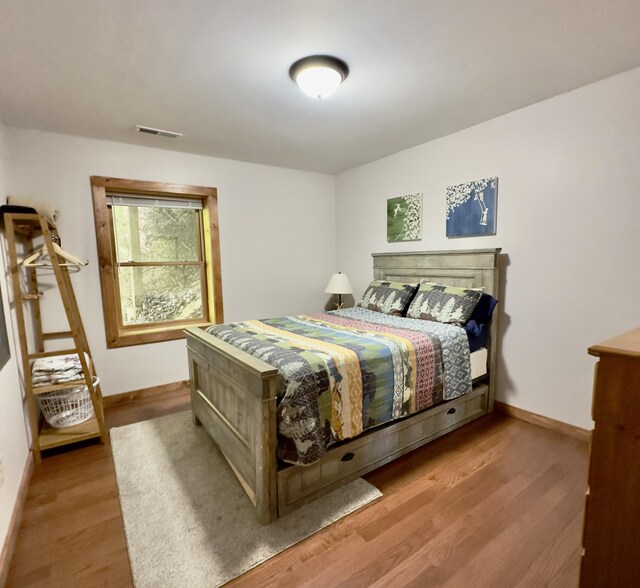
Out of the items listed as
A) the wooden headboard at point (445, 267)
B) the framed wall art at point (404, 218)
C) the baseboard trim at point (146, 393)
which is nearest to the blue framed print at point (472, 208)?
the wooden headboard at point (445, 267)

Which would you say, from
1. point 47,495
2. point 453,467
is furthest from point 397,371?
point 47,495

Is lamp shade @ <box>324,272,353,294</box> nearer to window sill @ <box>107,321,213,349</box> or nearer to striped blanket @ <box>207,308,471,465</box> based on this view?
striped blanket @ <box>207,308,471,465</box>

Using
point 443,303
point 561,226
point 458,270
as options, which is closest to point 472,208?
point 458,270

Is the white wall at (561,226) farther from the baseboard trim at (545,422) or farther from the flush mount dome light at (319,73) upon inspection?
the flush mount dome light at (319,73)

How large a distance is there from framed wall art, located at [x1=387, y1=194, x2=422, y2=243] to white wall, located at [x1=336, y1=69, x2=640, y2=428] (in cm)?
24

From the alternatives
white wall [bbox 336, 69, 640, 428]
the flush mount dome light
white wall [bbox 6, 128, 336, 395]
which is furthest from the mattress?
white wall [bbox 6, 128, 336, 395]

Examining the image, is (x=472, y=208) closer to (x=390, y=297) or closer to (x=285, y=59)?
(x=390, y=297)

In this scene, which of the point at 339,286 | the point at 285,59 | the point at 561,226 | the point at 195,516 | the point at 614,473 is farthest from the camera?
the point at 339,286

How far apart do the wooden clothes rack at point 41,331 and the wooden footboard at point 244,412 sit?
0.79 m

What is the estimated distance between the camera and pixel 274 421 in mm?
1582

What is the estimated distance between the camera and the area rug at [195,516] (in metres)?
1.43

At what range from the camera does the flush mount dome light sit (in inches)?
71.5

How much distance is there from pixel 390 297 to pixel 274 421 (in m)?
1.88

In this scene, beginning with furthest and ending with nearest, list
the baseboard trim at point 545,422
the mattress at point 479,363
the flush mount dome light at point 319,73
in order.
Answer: the mattress at point 479,363 < the baseboard trim at point 545,422 < the flush mount dome light at point 319,73
